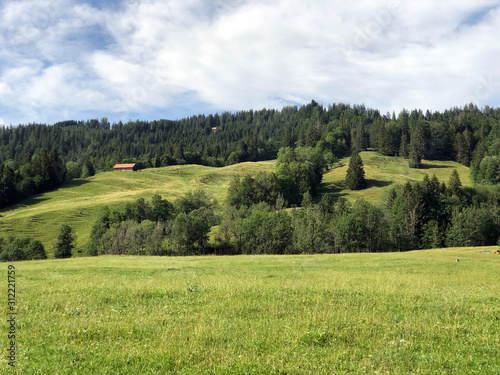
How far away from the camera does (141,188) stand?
14275cm

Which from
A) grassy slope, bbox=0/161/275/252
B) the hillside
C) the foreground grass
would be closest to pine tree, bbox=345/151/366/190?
the hillside

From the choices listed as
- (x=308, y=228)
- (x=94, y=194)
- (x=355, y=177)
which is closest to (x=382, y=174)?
(x=355, y=177)

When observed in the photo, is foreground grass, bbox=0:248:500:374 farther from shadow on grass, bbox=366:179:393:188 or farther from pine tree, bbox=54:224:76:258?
shadow on grass, bbox=366:179:393:188

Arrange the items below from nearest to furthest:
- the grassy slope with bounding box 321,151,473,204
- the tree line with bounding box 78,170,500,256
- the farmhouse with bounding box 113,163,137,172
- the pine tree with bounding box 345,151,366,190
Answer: the tree line with bounding box 78,170,500,256
the grassy slope with bounding box 321,151,473,204
the pine tree with bounding box 345,151,366,190
the farmhouse with bounding box 113,163,137,172

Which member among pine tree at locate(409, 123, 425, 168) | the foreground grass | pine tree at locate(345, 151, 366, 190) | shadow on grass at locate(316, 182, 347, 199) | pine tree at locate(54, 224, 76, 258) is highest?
pine tree at locate(409, 123, 425, 168)

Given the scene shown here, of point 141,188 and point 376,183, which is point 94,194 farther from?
point 376,183

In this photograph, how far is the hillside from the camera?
94.6 metres

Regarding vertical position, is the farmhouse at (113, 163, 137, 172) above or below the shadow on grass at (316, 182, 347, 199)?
above

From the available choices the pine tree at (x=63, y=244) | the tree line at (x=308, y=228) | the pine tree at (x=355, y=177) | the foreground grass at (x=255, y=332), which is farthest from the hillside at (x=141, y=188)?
the foreground grass at (x=255, y=332)

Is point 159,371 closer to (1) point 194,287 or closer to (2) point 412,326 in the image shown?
(2) point 412,326

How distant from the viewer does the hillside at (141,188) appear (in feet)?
310

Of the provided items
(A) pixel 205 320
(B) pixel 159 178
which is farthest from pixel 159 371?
(B) pixel 159 178

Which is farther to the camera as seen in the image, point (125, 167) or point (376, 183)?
point (125, 167)

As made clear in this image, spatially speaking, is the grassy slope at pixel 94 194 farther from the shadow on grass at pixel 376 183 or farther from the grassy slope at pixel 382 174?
the shadow on grass at pixel 376 183
